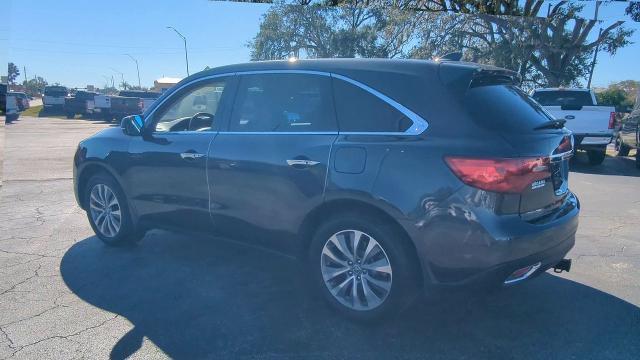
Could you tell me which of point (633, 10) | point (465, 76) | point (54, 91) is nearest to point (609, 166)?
point (465, 76)

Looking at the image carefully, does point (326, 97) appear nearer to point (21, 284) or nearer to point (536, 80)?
point (21, 284)

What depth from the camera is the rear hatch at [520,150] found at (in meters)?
2.93

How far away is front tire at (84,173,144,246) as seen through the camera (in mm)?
4941

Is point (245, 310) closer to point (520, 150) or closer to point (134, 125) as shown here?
point (134, 125)

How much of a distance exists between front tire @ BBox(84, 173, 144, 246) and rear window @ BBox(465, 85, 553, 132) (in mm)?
3509

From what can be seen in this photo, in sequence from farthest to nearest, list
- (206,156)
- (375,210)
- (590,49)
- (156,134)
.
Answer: (590,49), (156,134), (206,156), (375,210)

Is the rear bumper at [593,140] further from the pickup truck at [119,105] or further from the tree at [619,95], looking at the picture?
the tree at [619,95]

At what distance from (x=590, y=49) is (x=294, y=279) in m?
27.2

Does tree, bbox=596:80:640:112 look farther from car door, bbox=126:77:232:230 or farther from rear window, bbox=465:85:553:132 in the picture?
car door, bbox=126:77:232:230

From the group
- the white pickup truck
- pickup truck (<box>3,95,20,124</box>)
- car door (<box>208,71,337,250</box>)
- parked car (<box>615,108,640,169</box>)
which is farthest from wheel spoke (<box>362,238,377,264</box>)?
pickup truck (<box>3,95,20,124</box>)

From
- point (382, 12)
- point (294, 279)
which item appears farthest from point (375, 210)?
point (382, 12)

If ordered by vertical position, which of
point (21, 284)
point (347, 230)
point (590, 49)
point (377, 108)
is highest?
point (590, 49)

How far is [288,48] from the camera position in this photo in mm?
32719

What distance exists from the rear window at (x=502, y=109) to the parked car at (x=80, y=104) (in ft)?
104
